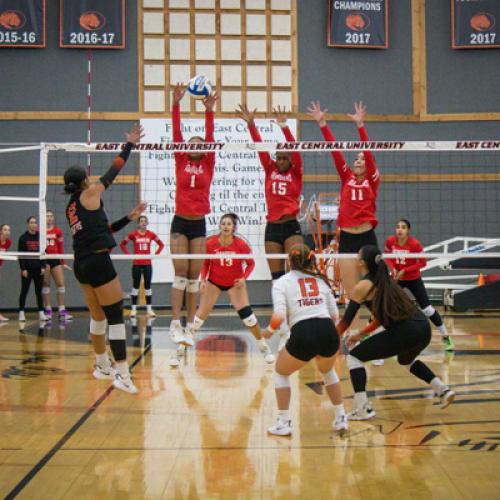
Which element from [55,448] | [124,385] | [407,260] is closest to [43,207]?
[124,385]

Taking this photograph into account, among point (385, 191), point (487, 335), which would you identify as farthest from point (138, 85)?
point (487, 335)

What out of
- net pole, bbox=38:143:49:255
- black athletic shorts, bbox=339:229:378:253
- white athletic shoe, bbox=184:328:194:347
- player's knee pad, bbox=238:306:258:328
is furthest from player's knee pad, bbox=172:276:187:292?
black athletic shorts, bbox=339:229:378:253

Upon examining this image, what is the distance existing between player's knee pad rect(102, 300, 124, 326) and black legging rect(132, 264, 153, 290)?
7.12 m

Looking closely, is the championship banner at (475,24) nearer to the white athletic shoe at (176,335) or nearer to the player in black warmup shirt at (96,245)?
the white athletic shoe at (176,335)

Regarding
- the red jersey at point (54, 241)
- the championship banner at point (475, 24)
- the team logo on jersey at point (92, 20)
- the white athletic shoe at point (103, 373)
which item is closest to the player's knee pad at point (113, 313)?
the white athletic shoe at point (103, 373)

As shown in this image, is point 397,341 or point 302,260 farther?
point 397,341

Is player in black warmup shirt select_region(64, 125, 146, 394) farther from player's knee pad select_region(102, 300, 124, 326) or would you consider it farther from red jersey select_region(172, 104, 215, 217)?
red jersey select_region(172, 104, 215, 217)

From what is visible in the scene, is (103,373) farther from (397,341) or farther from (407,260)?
(407,260)

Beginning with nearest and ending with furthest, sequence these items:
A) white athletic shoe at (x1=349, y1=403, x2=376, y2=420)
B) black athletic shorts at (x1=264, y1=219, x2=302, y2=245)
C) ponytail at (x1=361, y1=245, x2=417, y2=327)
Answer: ponytail at (x1=361, y1=245, x2=417, y2=327)
white athletic shoe at (x1=349, y1=403, x2=376, y2=420)
black athletic shorts at (x1=264, y1=219, x2=302, y2=245)

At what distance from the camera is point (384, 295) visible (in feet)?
18.6

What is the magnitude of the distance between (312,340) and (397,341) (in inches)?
32.3

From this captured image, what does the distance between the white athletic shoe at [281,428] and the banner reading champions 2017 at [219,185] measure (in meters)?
9.37

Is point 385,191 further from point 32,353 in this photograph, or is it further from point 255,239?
point 32,353

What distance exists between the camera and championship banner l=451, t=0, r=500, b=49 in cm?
1488
